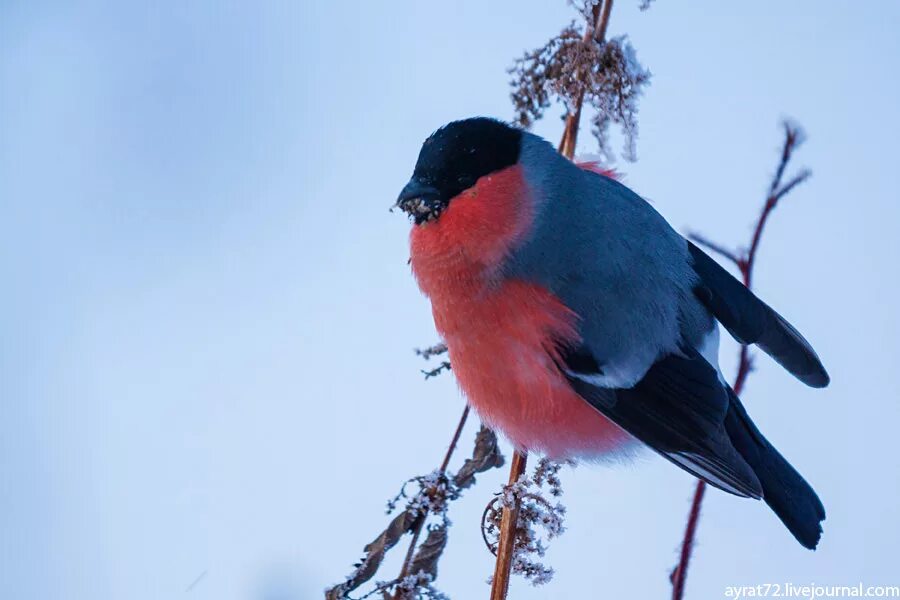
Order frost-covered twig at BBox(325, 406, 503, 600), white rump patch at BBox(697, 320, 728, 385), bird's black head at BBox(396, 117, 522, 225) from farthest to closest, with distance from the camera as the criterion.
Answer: white rump patch at BBox(697, 320, 728, 385) < bird's black head at BBox(396, 117, 522, 225) < frost-covered twig at BBox(325, 406, 503, 600)

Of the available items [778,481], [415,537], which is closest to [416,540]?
[415,537]

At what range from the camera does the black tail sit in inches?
41.6

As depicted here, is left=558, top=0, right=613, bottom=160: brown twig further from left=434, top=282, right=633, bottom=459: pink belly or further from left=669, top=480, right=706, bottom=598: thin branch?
left=669, top=480, right=706, bottom=598: thin branch

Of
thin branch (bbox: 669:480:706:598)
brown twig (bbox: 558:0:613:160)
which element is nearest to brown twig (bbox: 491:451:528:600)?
thin branch (bbox: 669:480:706:598)

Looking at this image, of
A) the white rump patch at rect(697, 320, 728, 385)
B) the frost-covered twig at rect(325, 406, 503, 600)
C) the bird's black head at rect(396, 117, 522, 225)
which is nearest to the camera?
the frost-covered twig at rect(325, 406, 503, 600)

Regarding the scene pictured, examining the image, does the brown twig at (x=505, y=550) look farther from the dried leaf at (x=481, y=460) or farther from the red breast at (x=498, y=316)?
the red breast at (x=498, y=316)

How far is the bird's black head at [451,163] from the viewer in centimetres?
98

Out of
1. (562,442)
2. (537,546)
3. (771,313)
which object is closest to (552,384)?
(562,442)

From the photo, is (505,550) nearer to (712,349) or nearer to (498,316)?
(498,316)

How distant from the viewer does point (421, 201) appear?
992 millimetres

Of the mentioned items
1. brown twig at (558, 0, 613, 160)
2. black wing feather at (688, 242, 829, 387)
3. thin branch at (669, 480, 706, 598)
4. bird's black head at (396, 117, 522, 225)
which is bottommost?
thin branch at (669, 480, 706, 598)

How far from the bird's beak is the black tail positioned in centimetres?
41

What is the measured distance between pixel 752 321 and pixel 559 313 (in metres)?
0.31

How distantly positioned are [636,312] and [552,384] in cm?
13
